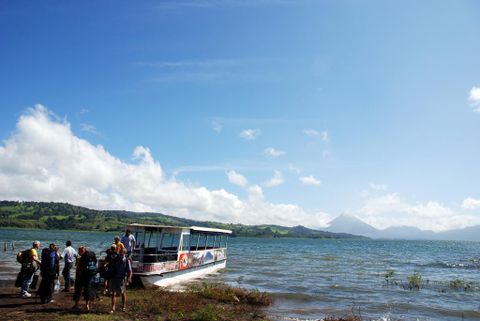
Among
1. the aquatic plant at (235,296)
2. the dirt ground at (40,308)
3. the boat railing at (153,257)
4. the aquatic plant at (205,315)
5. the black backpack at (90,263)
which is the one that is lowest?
the dirt ground at (40,308)

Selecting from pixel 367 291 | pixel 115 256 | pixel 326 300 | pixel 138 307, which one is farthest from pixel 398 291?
pixel 115 256

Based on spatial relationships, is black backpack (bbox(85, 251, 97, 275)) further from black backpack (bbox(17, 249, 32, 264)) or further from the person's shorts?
black backpack (bbox(17, 249, 32, 264))

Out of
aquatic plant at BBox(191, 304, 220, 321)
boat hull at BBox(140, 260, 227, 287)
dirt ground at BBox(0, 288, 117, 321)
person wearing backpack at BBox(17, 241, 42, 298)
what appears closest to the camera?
dirt ground at BBox(0, 288, 117, 321)

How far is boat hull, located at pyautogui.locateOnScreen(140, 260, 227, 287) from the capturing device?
20.9m

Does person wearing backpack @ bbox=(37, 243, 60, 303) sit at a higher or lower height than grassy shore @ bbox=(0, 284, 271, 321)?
higher

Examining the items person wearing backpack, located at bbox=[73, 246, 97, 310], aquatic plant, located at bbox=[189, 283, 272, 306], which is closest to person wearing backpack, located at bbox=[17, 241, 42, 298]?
person wearing backpack, located at bbox=[73, 246, 97, 310]

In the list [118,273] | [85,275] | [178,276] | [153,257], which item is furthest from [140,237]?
[118,273]

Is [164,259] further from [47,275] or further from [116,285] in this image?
→ [116,285]

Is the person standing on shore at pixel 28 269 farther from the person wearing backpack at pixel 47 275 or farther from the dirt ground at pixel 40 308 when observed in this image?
the person wearing backpack at pixel 47 275

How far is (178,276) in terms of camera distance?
24703mm

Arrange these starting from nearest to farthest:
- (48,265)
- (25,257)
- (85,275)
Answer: (85,275) → (48,265) → (25,257)

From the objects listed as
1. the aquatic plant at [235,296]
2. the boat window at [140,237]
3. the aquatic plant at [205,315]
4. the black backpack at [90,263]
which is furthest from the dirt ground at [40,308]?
the boat window at [140,237]

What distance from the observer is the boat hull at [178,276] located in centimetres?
2088

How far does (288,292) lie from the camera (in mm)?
24062
